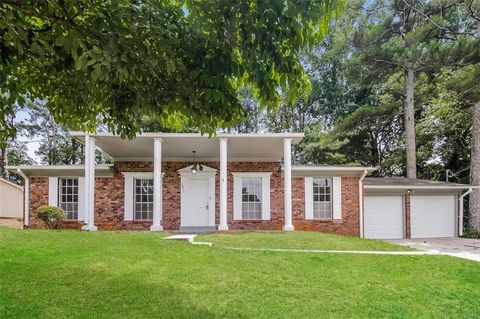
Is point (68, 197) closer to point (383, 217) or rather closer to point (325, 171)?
point (325, 171)

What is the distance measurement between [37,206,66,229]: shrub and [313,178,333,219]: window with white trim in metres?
9.11

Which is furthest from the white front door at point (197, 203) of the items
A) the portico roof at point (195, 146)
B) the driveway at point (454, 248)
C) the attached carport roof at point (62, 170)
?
the driveway at point (454, 248)

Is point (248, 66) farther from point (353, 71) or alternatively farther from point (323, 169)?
point (353, 71)

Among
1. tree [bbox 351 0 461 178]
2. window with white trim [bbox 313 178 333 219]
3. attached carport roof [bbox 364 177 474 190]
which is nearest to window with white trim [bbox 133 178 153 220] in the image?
window with white trim [bbox 313 178 333 219]

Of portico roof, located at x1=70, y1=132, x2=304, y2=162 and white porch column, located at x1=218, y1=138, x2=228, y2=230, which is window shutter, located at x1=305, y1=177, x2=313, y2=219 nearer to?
portico roof, located at x1=70, y1=132, x2=304, y2=162

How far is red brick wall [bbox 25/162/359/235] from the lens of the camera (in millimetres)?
13906

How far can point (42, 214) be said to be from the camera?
1249 centimetres

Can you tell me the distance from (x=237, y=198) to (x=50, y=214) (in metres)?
6.49

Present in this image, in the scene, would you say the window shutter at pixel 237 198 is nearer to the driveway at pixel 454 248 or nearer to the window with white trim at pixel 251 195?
the window with white trim at pixel 251 195

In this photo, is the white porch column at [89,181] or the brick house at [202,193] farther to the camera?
the brick house at [202,193]

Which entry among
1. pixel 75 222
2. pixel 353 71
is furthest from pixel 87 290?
pixel 353 71

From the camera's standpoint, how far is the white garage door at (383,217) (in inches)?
598

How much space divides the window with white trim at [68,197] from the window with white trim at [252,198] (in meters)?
6.31

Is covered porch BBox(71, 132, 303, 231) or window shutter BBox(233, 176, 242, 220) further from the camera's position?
window shutter BBox(233, 176, 242, 220)
